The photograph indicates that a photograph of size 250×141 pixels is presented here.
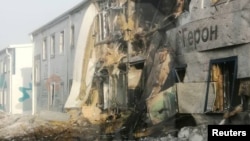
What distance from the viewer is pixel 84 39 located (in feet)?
68.6

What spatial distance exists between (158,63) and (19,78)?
25.0m

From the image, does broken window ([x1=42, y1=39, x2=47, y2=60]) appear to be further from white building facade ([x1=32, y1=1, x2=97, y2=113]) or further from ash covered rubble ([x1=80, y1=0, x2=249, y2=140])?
ash covered rubble ([x1=80, y1=0, x2=249, y2=140])

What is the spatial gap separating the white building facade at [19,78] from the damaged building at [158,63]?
52.0 feet

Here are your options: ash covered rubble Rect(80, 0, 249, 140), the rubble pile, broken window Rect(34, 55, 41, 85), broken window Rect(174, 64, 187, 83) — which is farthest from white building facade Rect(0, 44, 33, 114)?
broken window Rect(174, 64, 187, 83)

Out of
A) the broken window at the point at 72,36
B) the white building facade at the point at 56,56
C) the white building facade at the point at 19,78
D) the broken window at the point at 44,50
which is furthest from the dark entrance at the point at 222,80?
the white building facade at the point at 19,78

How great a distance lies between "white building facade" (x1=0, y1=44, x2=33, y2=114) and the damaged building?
15.9 metres

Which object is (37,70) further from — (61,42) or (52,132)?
(52,132)

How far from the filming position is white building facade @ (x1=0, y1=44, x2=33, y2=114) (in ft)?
120

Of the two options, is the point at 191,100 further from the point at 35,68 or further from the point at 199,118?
the point at 35,68

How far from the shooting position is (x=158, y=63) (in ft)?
46.4

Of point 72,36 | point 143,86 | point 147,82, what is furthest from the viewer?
point 72,36

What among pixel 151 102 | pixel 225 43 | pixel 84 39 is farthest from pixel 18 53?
pixel 225 43

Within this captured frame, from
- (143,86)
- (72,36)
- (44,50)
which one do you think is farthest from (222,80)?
(44,50)

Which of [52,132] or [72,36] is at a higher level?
[72,36]
